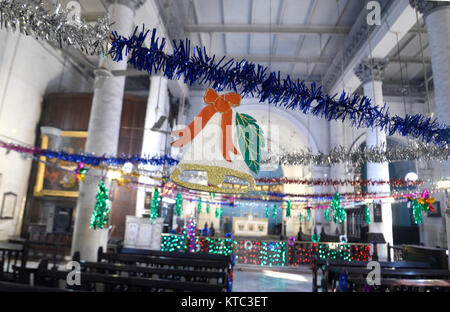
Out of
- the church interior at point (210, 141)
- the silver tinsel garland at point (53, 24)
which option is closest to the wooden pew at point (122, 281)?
the church interior at point (210, 141)

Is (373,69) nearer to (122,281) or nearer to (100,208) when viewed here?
(100,208)

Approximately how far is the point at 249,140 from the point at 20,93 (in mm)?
12541

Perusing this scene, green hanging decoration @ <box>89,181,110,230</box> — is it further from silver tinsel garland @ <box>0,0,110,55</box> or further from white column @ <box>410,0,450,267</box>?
white column @ <box>410,0,450,267</box>

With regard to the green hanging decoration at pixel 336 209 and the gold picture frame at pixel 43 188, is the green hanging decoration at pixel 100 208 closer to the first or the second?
the green hanging decoration at pixel 336 209

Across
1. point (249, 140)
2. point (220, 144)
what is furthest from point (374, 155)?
point (220, 144)

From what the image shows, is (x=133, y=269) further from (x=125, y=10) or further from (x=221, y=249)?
(x=125, y=10)

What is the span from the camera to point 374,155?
16.2 feet

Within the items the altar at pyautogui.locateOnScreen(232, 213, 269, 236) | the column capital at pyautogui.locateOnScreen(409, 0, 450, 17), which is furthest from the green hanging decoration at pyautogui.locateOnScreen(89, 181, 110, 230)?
the altar at pyautogui.locateOnScreen(232, 213, 269, 236)

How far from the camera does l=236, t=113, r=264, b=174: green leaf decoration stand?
2.56m

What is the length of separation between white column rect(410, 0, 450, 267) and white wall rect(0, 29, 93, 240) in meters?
13.0

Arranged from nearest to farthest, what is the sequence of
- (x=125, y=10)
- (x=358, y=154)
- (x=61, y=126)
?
(x=358, y=154), (x=125, y=10), (x=61, y=126)
